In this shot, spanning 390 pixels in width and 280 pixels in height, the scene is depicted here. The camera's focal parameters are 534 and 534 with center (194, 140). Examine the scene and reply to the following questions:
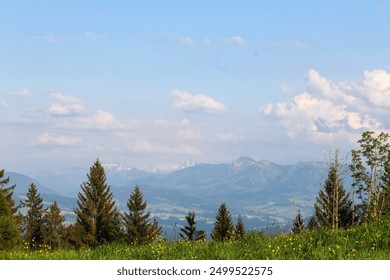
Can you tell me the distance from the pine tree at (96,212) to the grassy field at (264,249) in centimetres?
7132

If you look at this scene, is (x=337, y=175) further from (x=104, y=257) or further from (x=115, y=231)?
(x=115, y=231)

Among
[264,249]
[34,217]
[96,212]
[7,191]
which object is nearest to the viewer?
[264,249]

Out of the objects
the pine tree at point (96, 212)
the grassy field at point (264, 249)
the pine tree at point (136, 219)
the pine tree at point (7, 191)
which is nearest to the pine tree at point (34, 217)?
the pine tree at point (96, 212)

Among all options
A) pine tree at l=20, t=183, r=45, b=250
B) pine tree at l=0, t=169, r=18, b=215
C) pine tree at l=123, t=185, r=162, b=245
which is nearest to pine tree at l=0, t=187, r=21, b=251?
pine tree at l=0, t=169, r=18, b=215

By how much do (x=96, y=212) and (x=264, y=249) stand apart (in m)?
75.1

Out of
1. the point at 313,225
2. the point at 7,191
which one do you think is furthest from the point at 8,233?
the point at 7,191

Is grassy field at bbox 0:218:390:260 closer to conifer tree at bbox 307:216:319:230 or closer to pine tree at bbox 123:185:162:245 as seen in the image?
conifer tree at bbox 307:216:319:230

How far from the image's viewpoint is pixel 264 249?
1063 centimetres

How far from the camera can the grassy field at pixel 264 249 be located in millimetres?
10047

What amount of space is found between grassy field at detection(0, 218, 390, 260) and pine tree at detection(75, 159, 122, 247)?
71.3 metres

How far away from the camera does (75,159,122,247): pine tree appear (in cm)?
8194

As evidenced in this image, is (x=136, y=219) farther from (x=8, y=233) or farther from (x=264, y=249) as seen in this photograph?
(x=264, y=249)

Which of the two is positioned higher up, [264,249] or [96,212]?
[96,212]
